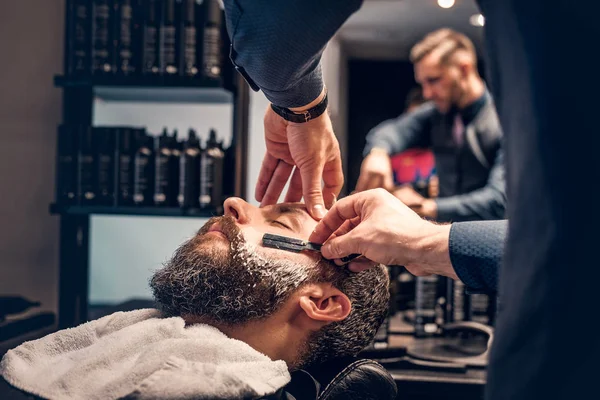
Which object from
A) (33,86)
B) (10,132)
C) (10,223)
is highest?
(33,86)

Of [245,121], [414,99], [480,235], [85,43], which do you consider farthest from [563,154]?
[414,99]

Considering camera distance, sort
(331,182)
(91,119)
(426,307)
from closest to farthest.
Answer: (331,182), (426,307), (91,119)

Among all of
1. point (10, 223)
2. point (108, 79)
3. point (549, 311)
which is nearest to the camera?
point (549, 311)

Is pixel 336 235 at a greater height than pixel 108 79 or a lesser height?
lesser

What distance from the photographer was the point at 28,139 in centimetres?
287

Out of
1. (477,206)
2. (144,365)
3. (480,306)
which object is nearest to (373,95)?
(477,206)

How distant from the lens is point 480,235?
114 cm

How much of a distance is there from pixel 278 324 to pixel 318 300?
0.10 meters

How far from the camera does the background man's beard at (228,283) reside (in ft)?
4.40

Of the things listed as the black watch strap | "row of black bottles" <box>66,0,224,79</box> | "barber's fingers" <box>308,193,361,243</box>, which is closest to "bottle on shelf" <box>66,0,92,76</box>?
"row of black bottles" <box>66,0,224,79</box>

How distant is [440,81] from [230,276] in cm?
220

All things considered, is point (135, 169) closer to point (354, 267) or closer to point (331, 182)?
point (331, 182)

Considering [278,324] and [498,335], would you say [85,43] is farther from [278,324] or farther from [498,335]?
[498,335]

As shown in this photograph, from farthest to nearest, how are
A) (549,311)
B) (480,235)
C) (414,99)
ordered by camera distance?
(414,99) → (480,235) → (549,311)
